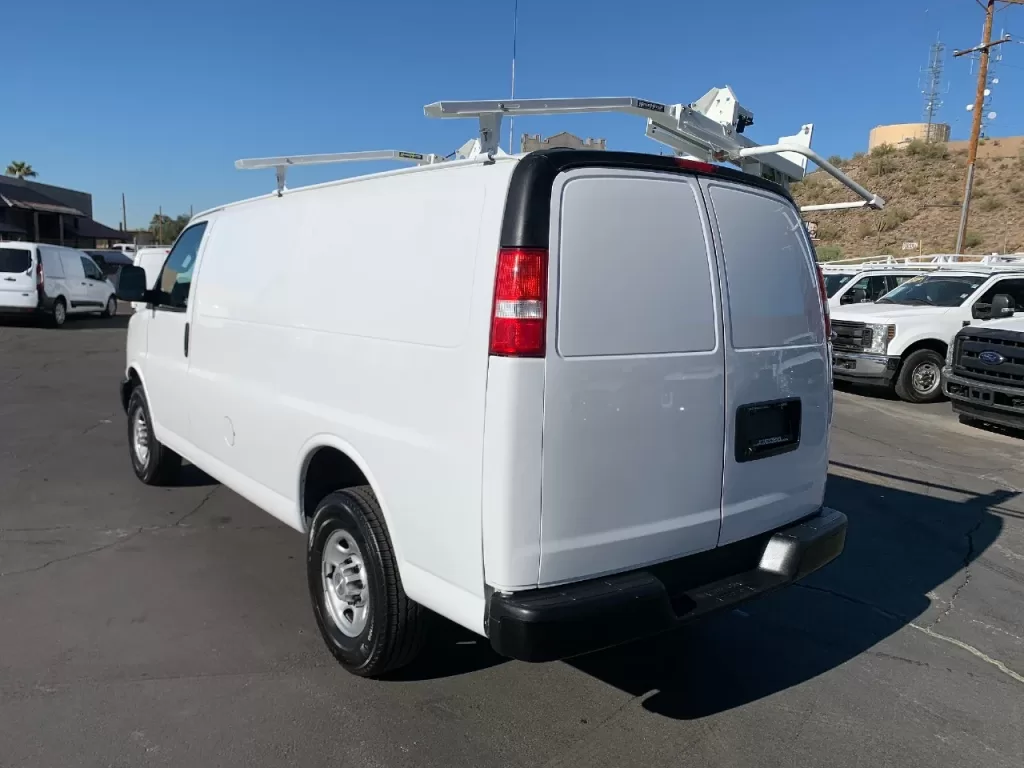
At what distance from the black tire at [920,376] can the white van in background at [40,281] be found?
1765 cm

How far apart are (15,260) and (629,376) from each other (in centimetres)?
1929

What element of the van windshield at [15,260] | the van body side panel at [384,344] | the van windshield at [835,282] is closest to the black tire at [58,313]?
the van windshield at [15,260]

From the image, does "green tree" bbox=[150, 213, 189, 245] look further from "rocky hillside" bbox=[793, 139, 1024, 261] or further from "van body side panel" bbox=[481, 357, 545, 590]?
"van body side panel" bbox=[481, 357, 545, 590]

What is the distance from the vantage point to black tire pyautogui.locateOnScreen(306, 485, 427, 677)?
10.4 feet

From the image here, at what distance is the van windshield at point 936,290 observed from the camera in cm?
1252

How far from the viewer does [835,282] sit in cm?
1662

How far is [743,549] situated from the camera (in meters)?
3.31

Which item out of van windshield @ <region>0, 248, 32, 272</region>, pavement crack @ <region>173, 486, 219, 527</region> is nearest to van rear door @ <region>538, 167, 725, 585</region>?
pavement crack @ <region>173, 486, 219, 527</region>

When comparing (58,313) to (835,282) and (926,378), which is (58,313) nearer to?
(835,282)

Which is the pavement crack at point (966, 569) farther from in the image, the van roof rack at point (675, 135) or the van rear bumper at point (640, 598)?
the van roof rack at point (675, 135)

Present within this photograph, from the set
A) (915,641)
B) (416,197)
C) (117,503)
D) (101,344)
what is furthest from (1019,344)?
(101,344)

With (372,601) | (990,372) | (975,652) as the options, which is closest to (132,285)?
(372,601)

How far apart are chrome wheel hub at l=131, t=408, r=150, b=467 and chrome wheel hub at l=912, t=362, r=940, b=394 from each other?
10.6 m

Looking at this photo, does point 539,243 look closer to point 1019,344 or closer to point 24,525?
point 24,525
